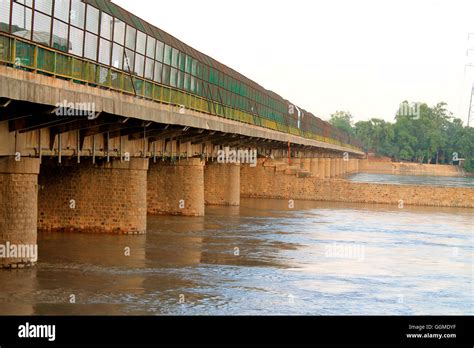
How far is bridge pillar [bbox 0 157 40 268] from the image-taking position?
28391 mm

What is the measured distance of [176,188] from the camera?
54.0 metres

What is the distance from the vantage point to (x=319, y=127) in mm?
130625

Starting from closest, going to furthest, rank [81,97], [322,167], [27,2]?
[81,97] → [27,2] → [322,167]

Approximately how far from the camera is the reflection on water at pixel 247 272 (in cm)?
2536

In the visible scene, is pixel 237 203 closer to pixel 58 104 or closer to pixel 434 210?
pixel 434 210

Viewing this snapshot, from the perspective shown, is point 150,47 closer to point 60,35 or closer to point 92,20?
point 92,20

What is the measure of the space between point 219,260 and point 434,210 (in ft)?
135

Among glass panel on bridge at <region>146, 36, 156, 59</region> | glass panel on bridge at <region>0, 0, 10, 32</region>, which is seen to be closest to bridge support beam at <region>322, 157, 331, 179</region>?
glass panel on bridge at <region>146, 36, 156, 59</region>

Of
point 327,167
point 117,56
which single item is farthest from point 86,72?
point 327,167

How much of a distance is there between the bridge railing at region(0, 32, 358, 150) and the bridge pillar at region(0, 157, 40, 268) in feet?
9.78

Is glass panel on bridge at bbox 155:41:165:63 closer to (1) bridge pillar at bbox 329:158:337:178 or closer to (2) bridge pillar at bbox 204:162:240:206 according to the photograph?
(2) bridge pillar at bbox 204:162:240:206

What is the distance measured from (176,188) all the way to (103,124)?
2118 centimetres

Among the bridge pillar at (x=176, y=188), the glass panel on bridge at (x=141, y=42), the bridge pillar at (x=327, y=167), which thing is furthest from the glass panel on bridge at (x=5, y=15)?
the bridge pillar at (x=327, y=167)
